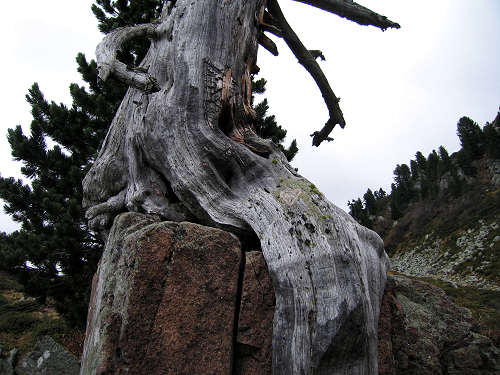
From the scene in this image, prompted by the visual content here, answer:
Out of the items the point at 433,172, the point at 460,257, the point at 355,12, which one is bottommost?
the point at 355,12

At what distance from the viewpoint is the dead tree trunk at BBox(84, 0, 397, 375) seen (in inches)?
67.9

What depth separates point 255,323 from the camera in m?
1.86

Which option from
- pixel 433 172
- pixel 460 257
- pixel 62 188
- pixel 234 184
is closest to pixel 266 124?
pixel 62 188

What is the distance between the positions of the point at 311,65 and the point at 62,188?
5491 mm

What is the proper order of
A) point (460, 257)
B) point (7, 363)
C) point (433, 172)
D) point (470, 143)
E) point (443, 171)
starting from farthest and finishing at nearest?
point (433, 172)
point (443, 171)
point (470, 143)
point (460, 257)
point (7, 363)

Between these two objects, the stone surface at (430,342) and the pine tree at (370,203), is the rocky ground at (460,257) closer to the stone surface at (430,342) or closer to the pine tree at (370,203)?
the stone surface at (430,342)

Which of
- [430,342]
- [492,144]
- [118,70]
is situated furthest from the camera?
[492,144]

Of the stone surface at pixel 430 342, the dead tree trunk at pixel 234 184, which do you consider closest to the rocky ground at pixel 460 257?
the stone surface at pixel 430 342

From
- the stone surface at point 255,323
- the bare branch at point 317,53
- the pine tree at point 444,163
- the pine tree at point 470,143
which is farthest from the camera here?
the pine tree at point 444,163

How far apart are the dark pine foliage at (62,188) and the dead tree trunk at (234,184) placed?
3.61 metres

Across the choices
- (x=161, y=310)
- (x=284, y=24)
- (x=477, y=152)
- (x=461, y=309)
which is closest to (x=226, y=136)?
(x=161, y=310)

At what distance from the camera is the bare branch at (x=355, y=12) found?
4.14m

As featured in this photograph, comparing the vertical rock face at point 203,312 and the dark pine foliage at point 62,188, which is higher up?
the dark pine foliage at point 62,188

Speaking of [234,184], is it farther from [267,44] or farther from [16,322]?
[16,322]
